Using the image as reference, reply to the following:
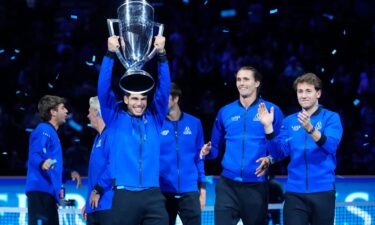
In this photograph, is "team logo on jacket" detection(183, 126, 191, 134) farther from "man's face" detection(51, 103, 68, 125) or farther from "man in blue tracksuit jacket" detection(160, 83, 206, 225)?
"man's face" detection(51, 103, 68, 125)

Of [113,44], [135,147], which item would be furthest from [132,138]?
[113,44]

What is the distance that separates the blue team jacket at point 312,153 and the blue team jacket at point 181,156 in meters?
1.13

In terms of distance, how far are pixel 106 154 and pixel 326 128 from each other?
2.02 meters

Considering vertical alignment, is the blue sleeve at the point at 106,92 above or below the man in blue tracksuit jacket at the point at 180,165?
above

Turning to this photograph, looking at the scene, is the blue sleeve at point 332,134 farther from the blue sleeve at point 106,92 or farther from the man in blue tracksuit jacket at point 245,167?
the blue sleeve at point 106,92

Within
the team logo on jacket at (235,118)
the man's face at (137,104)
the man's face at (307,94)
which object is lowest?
the team logo on jacket at (235,118)

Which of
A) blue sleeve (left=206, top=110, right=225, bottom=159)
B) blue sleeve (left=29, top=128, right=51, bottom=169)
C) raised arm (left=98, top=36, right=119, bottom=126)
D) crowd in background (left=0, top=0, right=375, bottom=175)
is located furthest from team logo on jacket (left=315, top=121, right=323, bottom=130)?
crowd in background (left=0, top=0, right=375, bottom=175)

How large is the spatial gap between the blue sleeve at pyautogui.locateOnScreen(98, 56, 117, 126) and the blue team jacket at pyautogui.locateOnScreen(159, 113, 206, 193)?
1379 millimetres

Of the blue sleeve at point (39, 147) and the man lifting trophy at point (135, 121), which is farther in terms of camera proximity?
the blue sleeve at point (39, 147)

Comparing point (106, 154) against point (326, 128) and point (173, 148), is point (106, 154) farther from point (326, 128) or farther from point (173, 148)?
point (326, 128)

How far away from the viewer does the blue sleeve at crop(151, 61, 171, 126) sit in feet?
21.0

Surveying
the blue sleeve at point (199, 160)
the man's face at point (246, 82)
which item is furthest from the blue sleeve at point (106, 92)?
the blue sleeve at point (199, 160)

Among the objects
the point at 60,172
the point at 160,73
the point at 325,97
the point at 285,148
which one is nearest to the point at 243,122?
the point at 285,148

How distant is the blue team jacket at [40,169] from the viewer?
7816mm
